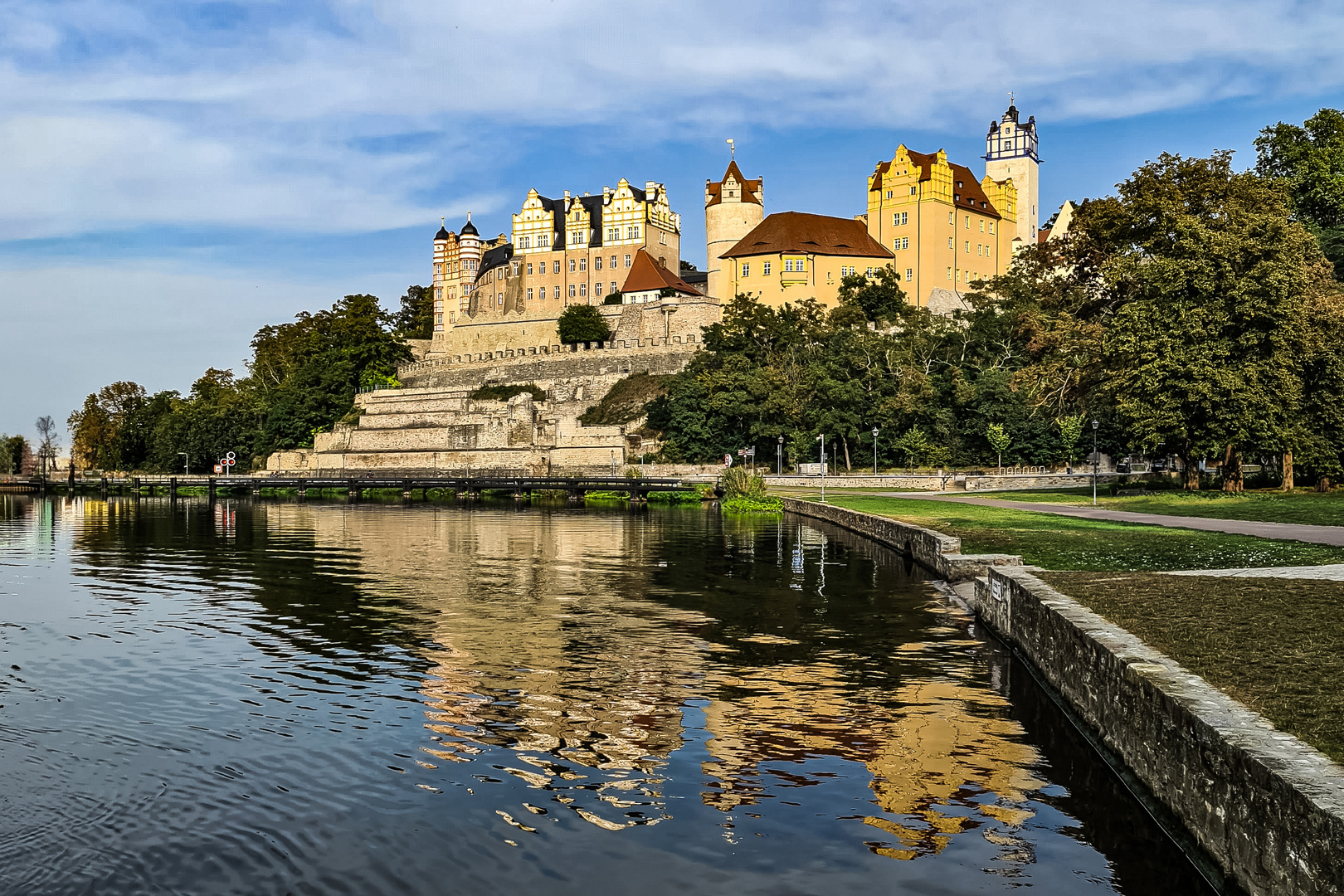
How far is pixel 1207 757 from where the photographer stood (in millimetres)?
6809

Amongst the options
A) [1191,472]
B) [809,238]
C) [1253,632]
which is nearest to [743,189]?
[809,238]

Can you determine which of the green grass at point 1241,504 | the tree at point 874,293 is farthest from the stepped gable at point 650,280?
the green grass at point 1241,504

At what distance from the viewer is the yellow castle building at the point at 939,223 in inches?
3615

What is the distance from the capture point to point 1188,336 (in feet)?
113

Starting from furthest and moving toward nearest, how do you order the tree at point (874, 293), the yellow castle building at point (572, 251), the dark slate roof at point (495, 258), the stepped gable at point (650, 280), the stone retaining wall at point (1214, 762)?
the dark slate roof at point (495, 258), the yellow castle building at point (572, 251), the stepped gable at point (650, 280), the tree at point (874, 293), the stone retaining wall at point (1214, 762)

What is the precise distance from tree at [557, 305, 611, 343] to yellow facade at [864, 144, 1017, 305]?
25556 mm

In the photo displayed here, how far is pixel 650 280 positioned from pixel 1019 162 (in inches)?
1480

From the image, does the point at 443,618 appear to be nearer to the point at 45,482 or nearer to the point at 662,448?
the point at 662,448

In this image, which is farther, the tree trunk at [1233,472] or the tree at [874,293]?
the tree at [874,293]

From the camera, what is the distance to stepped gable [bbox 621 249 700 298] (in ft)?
334

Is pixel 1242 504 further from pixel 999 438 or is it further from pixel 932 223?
pixel 932 223

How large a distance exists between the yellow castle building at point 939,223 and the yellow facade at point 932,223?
0.07 meters

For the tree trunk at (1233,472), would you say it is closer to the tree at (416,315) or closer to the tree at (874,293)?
the tree at (874,293)

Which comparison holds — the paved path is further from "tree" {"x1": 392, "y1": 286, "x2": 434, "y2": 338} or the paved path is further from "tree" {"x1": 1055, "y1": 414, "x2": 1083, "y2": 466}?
"tree" {"x1": 392, "y1": 286, "x2": 434, "y2": 338}
